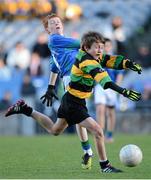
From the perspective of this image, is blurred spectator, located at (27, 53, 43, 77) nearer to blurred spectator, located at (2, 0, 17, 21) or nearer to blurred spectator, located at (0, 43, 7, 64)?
blurred spectator, located at (0, 43, 7, 64)

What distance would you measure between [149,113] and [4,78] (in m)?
4.92

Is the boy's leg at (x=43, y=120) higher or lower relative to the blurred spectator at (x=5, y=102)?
Result: lower

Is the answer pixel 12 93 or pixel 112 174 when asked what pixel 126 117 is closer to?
pixel 12 93

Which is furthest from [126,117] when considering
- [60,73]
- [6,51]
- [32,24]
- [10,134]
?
[60,73]

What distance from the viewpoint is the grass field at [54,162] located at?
399 inches

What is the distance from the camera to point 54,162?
12.3 meters

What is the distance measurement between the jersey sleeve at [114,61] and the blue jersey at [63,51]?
3.03ft

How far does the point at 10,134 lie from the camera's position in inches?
897

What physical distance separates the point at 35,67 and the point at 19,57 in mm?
918

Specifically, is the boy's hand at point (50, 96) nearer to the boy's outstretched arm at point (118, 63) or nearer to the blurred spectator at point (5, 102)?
the boy's outstretched arm at point (118, 63)

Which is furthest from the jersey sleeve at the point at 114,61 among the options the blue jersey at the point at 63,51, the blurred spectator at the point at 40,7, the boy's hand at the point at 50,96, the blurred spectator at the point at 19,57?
the blurred spectator at the point at 40,7

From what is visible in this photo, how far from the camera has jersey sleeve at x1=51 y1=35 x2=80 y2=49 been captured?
39.4 ft

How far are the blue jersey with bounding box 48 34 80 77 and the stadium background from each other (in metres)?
6.58

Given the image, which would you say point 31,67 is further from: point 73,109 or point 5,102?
point 73,109
